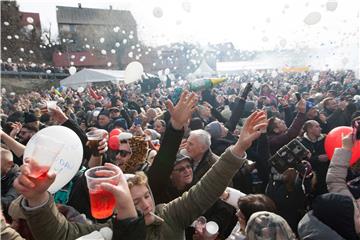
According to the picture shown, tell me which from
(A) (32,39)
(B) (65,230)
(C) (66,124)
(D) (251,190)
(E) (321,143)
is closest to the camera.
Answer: (B) (65,230)

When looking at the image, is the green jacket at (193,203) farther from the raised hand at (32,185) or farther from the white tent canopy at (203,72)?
the white tent canopy at (203,72)

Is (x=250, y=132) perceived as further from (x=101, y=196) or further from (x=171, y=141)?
(x=101, y=196)

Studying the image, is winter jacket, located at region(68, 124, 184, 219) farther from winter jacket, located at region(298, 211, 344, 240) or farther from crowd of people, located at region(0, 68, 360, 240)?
winter jacket, located at region(298, 211, 344, 240)

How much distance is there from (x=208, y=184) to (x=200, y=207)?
0.15 m

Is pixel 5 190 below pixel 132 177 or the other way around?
below

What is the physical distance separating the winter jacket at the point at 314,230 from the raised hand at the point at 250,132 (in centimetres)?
64

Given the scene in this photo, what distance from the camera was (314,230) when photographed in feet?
6.89

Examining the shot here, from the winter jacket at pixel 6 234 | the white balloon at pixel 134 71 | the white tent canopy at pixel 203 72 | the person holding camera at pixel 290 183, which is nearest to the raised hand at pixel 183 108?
the person holding camera at pixel 290 183

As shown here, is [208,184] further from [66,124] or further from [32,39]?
[32,39]

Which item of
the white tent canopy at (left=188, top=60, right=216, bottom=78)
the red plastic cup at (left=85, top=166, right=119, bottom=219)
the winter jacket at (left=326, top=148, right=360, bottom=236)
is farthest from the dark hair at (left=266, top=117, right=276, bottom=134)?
the white tent canopy at (left=188, top=60, right=216, bottom=78)

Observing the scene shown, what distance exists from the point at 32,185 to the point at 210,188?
101 cm

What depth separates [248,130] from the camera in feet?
7.14

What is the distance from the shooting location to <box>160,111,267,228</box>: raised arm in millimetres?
2051

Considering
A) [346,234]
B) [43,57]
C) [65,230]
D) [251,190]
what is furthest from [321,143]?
[43,57]
